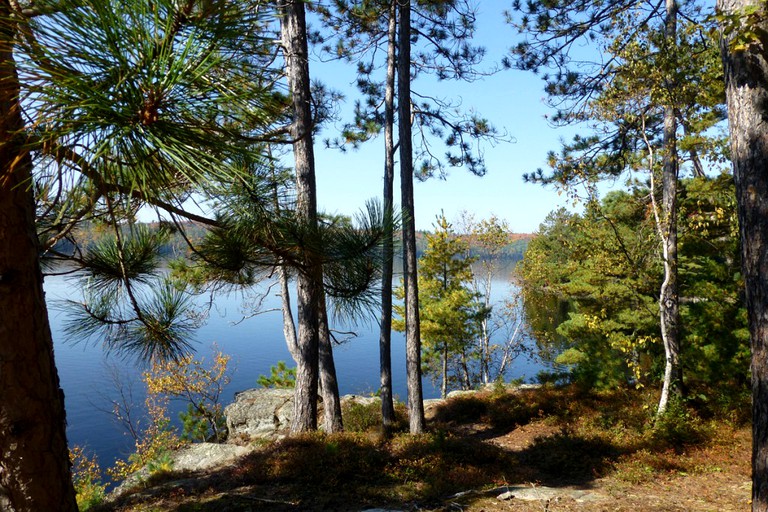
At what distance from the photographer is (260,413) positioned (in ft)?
37.7

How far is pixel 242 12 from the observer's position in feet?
6.08

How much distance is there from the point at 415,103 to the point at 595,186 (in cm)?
426

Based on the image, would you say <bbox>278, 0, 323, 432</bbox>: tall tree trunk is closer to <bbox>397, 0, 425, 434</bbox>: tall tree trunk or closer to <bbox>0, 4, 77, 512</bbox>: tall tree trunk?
<bbox>397, 0, 425, 434</bbox>: tall tree trunk

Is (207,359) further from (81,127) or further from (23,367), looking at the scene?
(81,127)

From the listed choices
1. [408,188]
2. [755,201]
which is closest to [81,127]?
[755,201]

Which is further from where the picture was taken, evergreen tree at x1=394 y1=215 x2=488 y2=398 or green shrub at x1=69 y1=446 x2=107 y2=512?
evergreen tree at x1=394 y1=215 x2=488 y2=398

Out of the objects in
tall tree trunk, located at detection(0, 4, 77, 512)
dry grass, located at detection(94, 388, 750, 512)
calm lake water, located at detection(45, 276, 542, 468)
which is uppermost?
tall tree trunk, located at detection(0, 4, 77, 512)

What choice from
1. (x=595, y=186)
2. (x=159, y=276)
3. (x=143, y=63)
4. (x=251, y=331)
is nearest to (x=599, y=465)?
(x=595, y=186)

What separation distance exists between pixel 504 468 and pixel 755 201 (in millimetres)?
4920

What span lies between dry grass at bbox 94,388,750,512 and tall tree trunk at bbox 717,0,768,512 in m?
2.05

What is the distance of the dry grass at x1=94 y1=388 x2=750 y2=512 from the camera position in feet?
17.1

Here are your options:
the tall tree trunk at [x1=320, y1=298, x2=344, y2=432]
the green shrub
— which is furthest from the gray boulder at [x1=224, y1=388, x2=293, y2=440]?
the green shrub

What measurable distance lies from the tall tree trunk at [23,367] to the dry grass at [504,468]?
3098 millimetres

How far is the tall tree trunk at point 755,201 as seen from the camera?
3.26m
